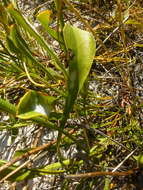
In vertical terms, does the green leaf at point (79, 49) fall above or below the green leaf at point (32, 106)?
above

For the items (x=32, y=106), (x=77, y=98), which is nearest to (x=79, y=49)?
(x=32, y=106)

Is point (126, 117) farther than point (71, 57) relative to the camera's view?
Yes

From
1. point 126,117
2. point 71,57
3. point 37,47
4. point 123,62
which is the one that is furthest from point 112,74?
point 71,57

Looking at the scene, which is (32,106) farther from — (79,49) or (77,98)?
(77,98)

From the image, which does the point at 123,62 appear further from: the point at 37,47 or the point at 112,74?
the point at 37,47

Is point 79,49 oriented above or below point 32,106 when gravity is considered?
above

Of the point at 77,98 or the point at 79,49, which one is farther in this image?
the point at 77,98

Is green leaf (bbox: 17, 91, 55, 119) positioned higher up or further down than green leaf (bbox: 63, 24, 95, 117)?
further down

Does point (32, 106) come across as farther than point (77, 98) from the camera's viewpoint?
No
